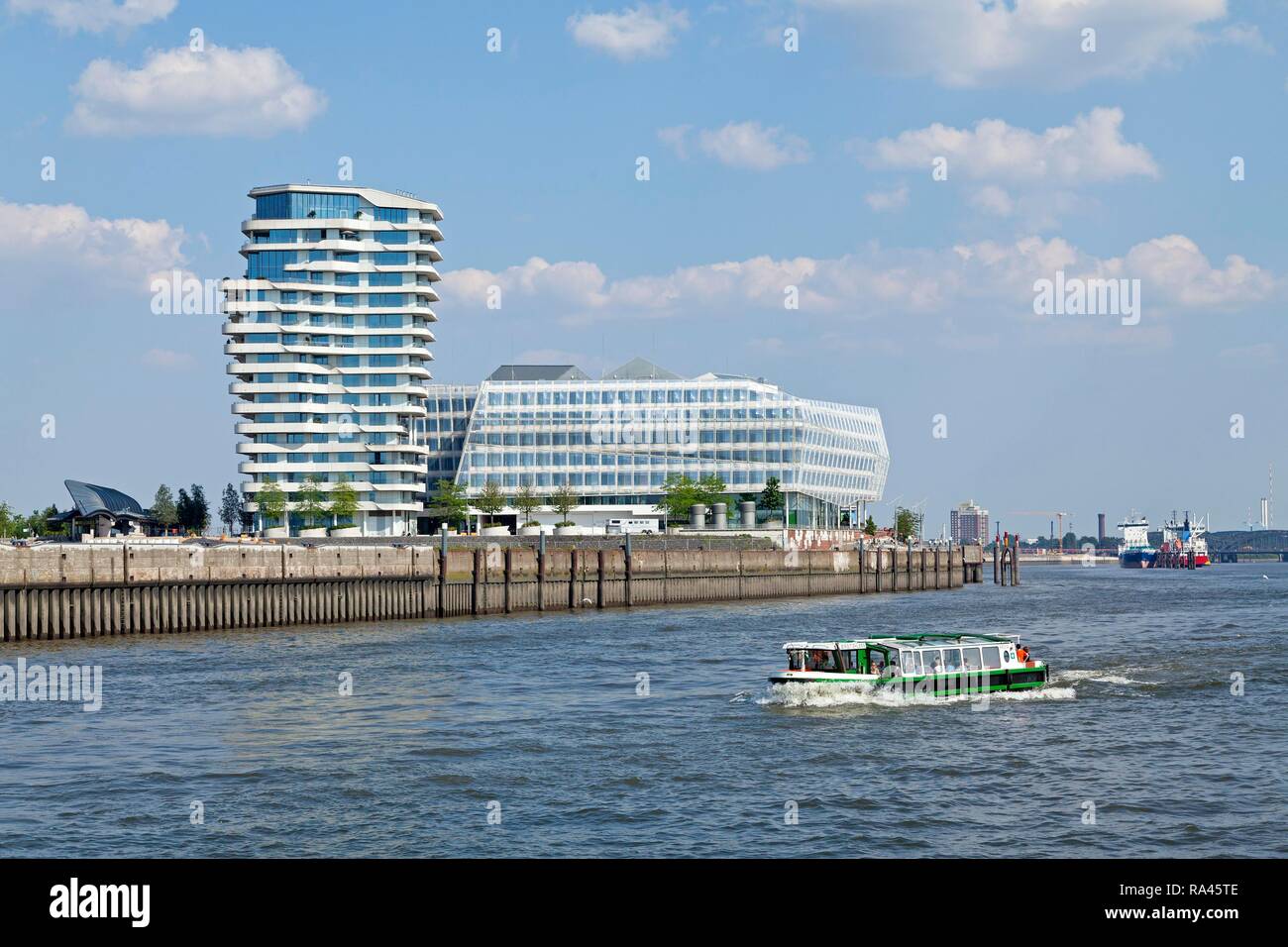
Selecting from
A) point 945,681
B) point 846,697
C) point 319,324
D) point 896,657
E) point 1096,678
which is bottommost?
point 1096,678

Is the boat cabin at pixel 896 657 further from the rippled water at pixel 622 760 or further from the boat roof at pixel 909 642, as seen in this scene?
the rippled water at pixel 622 760

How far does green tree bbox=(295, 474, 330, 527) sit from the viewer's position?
628ft

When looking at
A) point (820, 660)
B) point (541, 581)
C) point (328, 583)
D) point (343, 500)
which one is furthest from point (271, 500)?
point (820, 660)

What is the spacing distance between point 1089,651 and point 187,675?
4562 cm

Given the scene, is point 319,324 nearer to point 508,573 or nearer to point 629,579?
point 629,579

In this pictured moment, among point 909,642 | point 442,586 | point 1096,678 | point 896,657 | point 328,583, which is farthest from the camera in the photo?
point 442,586

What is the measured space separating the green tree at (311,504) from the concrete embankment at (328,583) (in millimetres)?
73082

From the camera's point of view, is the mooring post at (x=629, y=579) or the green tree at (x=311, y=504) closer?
the mooring post at (x=629, y=579)

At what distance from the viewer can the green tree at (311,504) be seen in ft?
628

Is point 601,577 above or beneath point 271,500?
beneath

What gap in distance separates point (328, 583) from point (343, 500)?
321ft

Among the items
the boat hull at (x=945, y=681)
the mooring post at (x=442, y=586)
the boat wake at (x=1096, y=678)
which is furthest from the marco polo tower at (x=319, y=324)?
the boat hull at (x=945, y=681)

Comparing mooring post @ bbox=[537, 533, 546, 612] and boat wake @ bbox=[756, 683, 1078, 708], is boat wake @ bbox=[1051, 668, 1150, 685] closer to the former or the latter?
boat wake @ bbox=[756, 683, 1078, 708]

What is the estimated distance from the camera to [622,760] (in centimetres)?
3862
